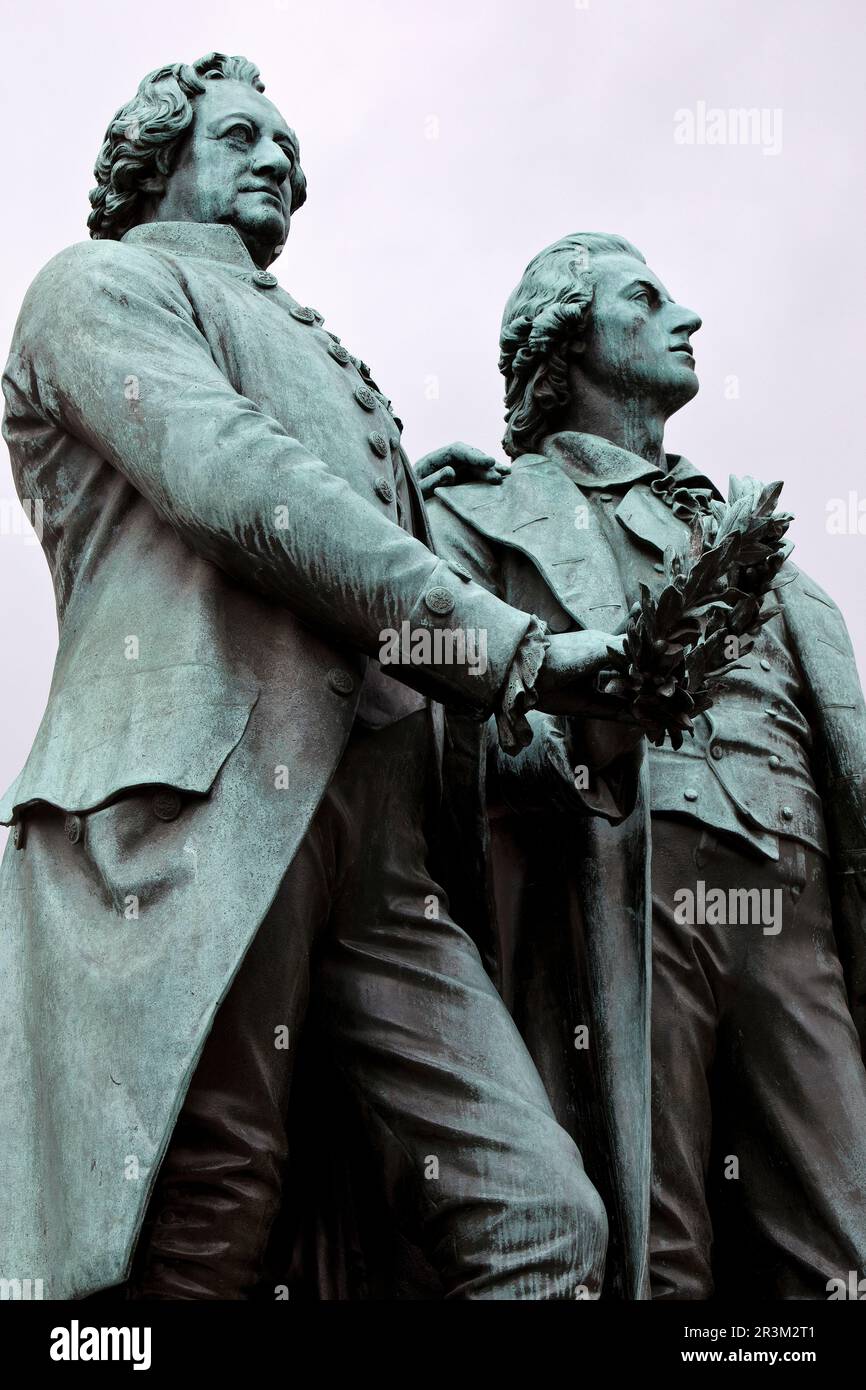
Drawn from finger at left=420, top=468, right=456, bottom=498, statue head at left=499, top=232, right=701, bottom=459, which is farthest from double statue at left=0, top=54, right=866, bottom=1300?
statue head at left=499, top=232, right=701, bottom=459

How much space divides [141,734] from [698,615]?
4.53 feet

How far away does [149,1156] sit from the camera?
6.63m

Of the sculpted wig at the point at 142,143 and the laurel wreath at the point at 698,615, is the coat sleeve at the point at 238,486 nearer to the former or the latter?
the laurel wreath at the point at 698,615

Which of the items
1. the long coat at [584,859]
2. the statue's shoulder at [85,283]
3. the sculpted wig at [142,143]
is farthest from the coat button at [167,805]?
the sculpted wig at [142,143]

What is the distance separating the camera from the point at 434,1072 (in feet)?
23.6

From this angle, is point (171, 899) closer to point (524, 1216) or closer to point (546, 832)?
point (524, 1216)

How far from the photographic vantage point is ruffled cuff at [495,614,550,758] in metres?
7.01

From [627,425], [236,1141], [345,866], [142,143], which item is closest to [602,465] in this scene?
[627,425]

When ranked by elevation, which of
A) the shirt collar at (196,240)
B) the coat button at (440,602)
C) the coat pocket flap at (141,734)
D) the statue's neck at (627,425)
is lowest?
the coat pocket flap at (141,734)

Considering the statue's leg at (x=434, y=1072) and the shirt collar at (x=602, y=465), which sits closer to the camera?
the statue's leg at (x=434, y=1072)

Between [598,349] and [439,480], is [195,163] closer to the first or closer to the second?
[439,480]

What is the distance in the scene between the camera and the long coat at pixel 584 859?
308 inches

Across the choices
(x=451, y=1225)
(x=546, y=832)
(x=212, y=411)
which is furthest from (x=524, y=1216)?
(x=212, y=411)

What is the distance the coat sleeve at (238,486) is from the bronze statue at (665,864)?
610 millimetres
